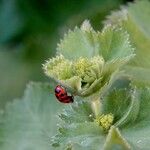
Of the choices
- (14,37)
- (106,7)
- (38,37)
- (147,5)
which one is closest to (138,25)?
(147,5)

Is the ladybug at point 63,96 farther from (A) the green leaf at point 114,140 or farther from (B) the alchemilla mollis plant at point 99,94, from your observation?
(A) the green leaf at point 114,140

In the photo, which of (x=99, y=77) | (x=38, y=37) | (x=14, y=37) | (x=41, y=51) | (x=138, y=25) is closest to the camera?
(x=99, y=77)

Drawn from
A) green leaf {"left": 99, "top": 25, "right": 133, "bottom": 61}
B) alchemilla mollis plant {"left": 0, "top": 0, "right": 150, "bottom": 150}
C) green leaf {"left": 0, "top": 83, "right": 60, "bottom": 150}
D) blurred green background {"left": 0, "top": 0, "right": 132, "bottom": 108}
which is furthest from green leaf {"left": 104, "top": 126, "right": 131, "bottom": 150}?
blurred green background {"left": 0, "top": 0, "right": 132, "bottom": 108}

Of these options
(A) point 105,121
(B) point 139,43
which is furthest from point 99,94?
(B) point 139,43

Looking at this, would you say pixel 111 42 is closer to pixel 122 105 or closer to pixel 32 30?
pixel 122 105

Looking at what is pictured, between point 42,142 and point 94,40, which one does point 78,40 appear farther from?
point 42,142

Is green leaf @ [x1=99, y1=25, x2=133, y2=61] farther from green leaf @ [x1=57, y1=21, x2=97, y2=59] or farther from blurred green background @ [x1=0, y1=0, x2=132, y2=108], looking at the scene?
blurred green background @ [x1=0, y1=0, x2=132, y2=108]

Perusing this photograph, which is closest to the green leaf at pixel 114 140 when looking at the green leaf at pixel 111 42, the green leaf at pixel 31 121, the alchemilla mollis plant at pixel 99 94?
the alchemilla mollis plant at pixel 99 94
